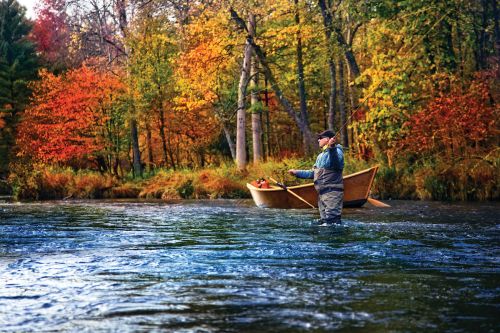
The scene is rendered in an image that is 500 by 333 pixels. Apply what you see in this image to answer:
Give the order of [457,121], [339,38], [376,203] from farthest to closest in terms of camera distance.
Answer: [339,38] → [457,121] → [376,203]

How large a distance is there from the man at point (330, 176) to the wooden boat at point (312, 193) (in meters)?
Result: 4.04

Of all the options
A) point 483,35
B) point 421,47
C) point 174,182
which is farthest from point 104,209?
point 483,35

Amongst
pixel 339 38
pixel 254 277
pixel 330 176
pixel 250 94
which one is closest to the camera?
pixel 254 277

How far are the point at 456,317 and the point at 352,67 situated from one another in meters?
19.8

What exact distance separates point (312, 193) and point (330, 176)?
4.74 m

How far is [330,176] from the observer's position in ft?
41.2

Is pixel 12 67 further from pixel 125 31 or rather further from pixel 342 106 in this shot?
pixel 342 106

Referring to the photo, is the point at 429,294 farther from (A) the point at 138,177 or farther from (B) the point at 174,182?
(A) the point at 138,177

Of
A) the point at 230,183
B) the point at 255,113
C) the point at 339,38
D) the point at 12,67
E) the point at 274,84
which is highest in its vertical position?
the point at 12,67

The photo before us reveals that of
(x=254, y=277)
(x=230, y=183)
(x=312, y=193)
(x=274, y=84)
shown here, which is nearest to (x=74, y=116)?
(x=230, y=183)

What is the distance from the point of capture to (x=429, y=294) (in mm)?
6359

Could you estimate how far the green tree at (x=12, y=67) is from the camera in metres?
36.8

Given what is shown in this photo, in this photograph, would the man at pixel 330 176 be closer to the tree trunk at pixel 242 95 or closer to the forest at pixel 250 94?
the forest at pixel 250 94

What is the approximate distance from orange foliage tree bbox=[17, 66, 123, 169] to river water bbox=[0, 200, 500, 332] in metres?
18.5
